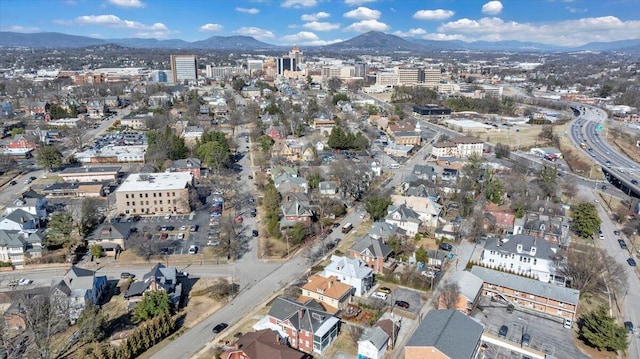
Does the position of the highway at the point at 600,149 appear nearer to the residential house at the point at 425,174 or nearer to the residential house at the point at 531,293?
the residential house at the point at 425,174

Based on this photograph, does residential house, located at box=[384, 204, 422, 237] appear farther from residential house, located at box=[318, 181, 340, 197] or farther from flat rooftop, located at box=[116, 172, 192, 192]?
flat rooftop, located at box=[116, 172, 192, 192]

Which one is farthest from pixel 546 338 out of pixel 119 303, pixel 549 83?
pixel 549 83

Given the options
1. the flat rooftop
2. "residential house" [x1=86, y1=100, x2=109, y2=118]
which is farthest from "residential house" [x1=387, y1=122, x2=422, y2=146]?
"residential house" [x1=86, y1=100, x2=109, y2=118]

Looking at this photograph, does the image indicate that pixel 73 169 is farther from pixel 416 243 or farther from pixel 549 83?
pixel 549 83

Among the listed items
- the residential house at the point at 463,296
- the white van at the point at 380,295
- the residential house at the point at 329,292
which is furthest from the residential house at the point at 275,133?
the residential house at the point at 463,296

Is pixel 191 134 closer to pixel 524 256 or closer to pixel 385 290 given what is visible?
pixel 385 290

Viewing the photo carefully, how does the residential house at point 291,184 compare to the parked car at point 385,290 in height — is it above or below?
above
